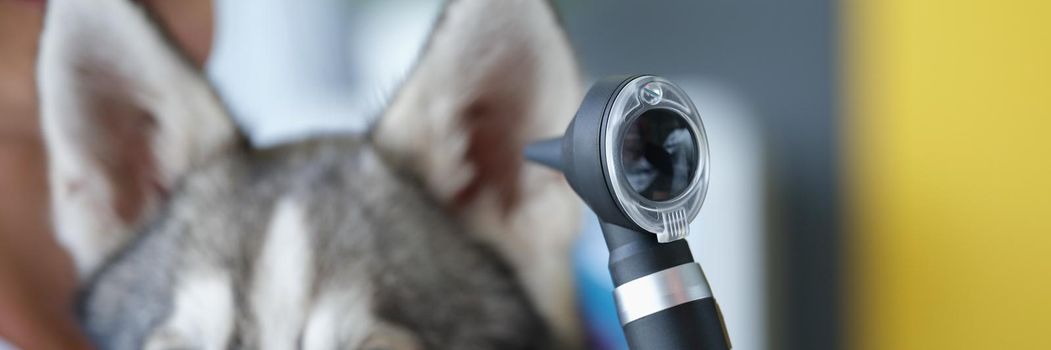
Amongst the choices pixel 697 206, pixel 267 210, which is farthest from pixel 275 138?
pixel 697 206

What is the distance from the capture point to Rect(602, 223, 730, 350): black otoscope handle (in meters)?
0.41

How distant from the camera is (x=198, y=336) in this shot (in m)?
0.65

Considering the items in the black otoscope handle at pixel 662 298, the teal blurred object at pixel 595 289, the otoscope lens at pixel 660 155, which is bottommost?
the teal blurred object at pixel 595 289

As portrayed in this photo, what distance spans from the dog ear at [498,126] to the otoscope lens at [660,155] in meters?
0.30

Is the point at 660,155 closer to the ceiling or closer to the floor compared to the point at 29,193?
closer to the ceiling

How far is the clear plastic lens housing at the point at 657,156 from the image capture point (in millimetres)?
398

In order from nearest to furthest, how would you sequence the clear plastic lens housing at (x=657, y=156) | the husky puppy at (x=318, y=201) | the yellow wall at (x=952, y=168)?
the clear plastic lens housing at (x=657, y=156) < the husky puppy at (x=318, y=201) < the yellow wall at (x=952, y=168)

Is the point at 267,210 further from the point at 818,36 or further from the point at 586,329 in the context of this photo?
the point at 818,36

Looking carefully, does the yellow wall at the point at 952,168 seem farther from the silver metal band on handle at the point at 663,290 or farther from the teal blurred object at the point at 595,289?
the silver metal band on handle at the point at 663,290

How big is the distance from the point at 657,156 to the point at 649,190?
2 cm

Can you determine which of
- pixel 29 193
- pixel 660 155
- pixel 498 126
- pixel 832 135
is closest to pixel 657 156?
pixel 660 155

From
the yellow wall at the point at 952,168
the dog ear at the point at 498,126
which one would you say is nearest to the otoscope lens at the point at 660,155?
the dog ear at the point at 498,126

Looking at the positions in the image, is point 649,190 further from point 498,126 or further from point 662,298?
point 498,126

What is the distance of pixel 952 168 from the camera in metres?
0.78
